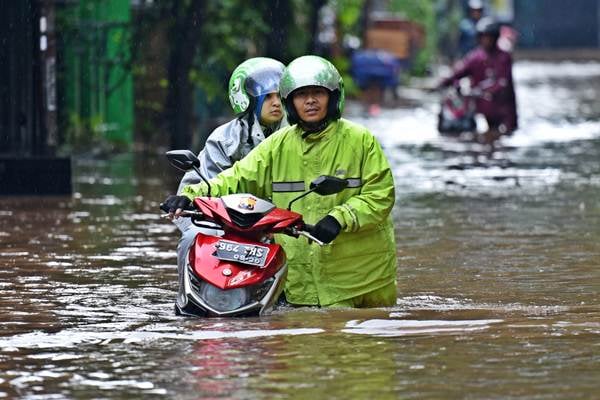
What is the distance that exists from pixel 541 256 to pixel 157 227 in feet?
11.2

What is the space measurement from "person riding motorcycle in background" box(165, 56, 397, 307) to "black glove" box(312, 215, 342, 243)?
1.14 feet

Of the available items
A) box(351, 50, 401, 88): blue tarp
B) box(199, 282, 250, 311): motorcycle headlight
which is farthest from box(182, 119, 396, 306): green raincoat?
box(351, 50, 401, 88): blue tarp

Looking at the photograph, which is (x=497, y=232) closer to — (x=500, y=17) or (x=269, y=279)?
(x=269, y=279)

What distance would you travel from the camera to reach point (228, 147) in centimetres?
1077

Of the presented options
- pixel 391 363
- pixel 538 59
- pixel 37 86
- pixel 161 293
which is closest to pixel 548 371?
pixel 391 363

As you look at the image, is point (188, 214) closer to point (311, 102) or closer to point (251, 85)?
point (311, 102)

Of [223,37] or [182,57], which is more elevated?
[223,37]

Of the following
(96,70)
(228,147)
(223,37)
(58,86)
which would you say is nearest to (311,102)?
(228,147)

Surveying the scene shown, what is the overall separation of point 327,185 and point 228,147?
1440mm

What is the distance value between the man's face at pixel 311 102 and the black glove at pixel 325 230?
2.16ft

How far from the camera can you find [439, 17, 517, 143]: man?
26.9 metres

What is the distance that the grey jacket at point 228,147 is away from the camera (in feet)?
35.2

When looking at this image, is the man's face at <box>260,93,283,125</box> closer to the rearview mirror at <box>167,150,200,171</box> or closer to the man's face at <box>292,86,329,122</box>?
the man's face at <box>292,86,329,122</box>

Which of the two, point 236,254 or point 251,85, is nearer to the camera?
point 236,254
